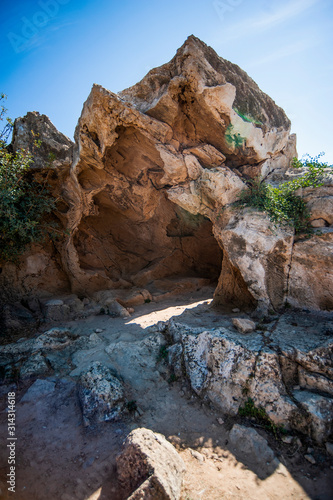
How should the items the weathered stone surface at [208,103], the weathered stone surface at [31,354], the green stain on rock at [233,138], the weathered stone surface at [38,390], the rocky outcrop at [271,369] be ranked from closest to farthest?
the rocky outcrop at [271,369]
the weathered stone surface at [38,390]
the weathered stone surface at [31,354]
the weathered stone surface at [208,103]
the green stain on rock at [233,138]

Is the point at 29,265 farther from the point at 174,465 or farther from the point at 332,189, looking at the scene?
the point at 332,189

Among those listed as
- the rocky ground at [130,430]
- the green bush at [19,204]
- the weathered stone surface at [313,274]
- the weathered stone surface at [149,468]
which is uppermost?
the green bush at [19,204]

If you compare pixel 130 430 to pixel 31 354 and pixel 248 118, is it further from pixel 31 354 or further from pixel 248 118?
pixel 248 118

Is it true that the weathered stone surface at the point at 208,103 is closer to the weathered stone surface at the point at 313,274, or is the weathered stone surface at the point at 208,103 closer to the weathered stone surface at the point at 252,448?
the weathered stone surface at the point at 313,274

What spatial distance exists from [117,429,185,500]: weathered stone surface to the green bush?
5.57 metres

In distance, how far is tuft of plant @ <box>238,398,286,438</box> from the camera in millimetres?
3293

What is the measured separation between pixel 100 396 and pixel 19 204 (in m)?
5.62

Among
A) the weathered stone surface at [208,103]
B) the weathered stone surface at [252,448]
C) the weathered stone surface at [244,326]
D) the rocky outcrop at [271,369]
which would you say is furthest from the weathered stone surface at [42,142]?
the weathered stone surface at [252,448]

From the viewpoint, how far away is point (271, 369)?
3707 millimetres

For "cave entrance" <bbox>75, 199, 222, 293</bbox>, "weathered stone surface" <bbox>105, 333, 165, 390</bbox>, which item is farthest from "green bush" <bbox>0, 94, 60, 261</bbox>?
"weathered stone surface" <bbox>105, 333, 165, 390</bbox>

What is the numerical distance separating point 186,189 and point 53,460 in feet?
20.5

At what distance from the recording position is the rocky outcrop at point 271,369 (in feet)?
10.8

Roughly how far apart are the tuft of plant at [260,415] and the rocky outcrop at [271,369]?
47mm

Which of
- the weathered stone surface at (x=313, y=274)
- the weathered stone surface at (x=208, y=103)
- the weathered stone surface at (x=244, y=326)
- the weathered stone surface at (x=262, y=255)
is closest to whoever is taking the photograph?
the weathered stone surface at (x=244, y=326)
